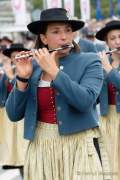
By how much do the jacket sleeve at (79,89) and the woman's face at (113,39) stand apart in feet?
7.18

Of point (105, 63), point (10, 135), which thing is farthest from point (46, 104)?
point (10, 135)

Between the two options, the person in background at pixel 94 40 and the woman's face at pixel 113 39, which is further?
the person in background at pixel 94 40

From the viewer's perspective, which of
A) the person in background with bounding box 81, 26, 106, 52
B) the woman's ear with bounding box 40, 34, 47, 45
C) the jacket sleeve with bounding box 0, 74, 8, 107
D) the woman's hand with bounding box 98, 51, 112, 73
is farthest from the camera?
the person in background with bounding box 81, 26, 106, 52

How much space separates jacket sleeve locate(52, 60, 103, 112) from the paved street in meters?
3.96

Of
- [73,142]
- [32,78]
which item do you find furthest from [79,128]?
[32,78]

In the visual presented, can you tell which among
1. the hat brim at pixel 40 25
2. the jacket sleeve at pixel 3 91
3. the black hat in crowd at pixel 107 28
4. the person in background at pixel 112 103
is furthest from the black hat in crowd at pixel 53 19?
the jacket sleeve at pixel 3 91

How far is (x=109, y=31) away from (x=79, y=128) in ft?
8.15

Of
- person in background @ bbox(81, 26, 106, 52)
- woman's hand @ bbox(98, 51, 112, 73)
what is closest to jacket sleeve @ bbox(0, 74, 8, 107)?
person in background @ bbox(81, 26, 106, 52)

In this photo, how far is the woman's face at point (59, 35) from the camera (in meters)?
4.80

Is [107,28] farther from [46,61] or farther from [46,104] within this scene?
[46,61]

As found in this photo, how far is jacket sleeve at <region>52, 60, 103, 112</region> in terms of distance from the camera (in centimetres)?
451

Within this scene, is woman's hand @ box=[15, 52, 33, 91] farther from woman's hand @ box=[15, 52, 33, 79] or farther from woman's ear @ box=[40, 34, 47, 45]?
woman's ear @ box=[40, 34, 47, 45]

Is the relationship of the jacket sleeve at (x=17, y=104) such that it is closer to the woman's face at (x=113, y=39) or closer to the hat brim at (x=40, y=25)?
the hat brim at (x=40, y=25)

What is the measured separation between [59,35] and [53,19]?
12 centimetres
